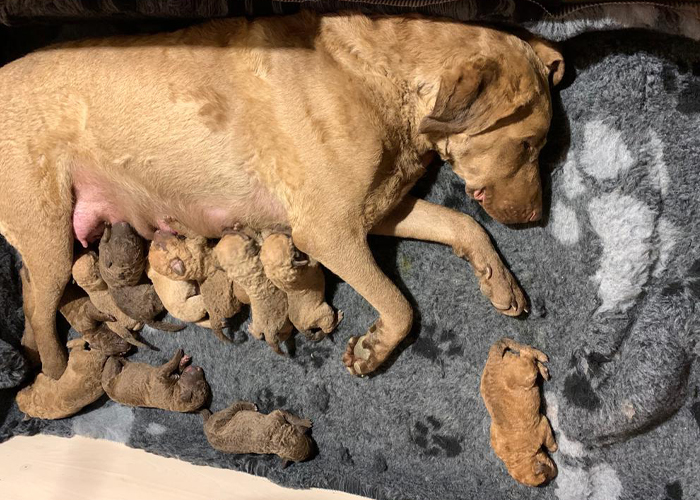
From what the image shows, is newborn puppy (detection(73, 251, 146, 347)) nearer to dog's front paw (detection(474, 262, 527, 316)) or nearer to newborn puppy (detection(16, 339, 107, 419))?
newborn puppy (detection(16, 339, 107, 419))

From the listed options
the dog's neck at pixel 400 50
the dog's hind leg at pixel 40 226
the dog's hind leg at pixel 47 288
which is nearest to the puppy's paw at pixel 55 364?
the dog's hind leg at pixel 47 288

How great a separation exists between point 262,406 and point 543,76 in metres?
1.95

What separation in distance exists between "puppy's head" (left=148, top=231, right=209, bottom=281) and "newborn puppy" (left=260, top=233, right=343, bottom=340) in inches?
13.0

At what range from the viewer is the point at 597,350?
7.47ft

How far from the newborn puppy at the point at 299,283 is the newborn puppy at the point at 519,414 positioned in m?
0.73

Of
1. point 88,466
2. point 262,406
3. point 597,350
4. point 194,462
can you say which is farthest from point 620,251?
point 88,466

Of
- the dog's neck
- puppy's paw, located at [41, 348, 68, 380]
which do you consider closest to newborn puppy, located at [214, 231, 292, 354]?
the dog's neck

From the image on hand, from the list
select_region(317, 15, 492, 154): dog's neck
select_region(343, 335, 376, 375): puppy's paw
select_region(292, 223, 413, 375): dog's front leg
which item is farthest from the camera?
select_region(343, 335, 376, 375): puppy's paw

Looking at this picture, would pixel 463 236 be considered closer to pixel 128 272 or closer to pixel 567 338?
pixel 567 338

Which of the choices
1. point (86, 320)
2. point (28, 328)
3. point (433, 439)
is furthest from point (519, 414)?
point (28, 328)

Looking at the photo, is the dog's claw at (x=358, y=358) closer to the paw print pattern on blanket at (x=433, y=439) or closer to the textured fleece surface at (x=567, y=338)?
the textured fleece surface at (x=567, y=338)

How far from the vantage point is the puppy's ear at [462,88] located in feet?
6.14

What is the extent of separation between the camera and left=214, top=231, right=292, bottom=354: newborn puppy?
7.53 feet

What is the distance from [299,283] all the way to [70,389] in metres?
1.48
